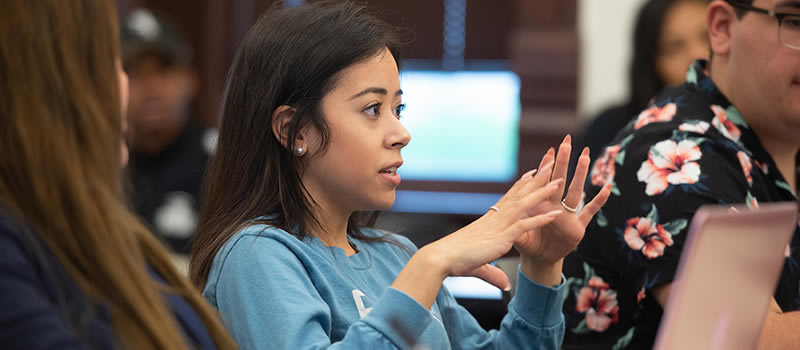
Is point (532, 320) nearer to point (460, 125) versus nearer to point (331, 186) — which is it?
point (331, 186)

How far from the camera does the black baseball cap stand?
3.01 meters

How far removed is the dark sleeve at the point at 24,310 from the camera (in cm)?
61

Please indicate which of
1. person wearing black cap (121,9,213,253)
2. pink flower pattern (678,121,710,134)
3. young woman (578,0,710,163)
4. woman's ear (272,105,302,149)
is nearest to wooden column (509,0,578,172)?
young woman (578,0,710,163)

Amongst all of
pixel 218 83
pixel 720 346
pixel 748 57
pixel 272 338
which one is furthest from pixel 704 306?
pixel 218 83

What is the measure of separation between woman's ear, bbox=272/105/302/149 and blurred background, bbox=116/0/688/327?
5.42 feet

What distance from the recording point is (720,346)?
758 millimetres

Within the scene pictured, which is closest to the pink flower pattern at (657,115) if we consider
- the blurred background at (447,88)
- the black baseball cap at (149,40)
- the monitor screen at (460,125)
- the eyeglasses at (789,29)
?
the eyeglasses at (789,29)

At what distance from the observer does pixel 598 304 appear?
137 cm

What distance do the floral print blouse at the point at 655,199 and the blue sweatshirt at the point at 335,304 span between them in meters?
0.16

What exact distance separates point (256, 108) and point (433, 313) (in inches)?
13.8

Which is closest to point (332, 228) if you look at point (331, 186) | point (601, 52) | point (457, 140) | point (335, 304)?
point (331, 186)

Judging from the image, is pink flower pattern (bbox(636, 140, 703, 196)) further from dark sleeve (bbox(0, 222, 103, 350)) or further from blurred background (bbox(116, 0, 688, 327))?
blurred background (bbox(116, 0, 688, 327))

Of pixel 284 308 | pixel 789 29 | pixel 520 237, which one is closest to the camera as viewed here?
pixel 284 308

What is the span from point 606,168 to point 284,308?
2.08 feet
